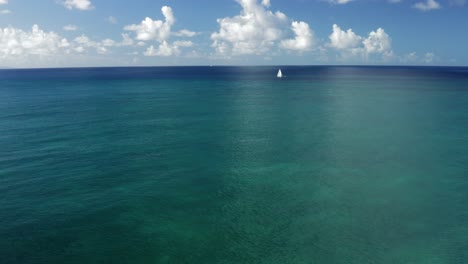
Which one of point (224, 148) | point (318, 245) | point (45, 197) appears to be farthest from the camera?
point (224, 148)

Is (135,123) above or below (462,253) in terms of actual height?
above

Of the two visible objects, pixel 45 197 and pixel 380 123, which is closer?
pixel 45 197

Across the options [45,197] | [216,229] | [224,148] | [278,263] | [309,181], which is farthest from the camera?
[224,148]

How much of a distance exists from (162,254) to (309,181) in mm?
22428

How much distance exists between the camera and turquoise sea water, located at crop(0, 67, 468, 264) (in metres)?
29.5

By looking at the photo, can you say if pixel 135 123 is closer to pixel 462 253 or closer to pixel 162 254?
pixel 162 254

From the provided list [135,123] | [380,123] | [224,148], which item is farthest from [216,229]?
[380,123]

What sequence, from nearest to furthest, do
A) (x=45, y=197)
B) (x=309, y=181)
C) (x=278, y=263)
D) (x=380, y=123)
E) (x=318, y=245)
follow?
1. (x=278, y=263)
2. (x=318, y=245)
3. (x=45, y=197)
4. (x=309, y=181)
5. (x=380, y=123)

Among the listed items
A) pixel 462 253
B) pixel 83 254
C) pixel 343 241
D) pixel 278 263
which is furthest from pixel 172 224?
pixel 462 253

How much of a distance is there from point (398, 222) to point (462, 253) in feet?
19.2

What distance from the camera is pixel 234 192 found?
4103cm

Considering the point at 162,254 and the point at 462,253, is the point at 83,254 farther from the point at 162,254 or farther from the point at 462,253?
the point at 462,253

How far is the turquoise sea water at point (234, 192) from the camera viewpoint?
A: 1161 inches

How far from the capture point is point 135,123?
78.4 metres
